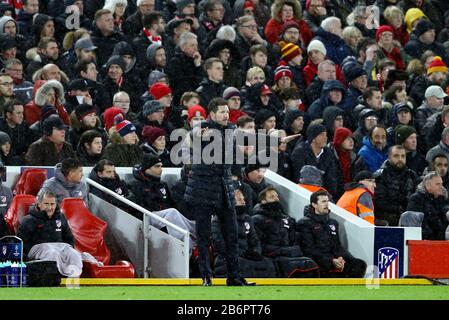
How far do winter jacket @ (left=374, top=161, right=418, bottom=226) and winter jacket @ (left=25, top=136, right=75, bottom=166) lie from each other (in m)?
4.09

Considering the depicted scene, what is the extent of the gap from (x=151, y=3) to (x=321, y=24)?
2829 millimetres

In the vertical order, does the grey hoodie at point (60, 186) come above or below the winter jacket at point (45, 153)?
below

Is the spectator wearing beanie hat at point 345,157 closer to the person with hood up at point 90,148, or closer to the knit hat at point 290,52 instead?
the knit hat at point 290,52

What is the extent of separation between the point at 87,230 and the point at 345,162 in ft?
14.2

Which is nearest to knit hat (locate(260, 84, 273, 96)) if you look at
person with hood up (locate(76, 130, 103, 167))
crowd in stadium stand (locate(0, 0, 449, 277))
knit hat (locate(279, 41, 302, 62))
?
crowd in stadium stand (locate(0, 0, 449, 277))

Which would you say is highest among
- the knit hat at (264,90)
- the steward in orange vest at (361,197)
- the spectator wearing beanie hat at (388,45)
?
the spectator wearing beanie hat at (388,45)

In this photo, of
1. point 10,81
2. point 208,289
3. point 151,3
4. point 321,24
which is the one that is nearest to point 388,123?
point 321,24

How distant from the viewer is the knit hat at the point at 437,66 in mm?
22750

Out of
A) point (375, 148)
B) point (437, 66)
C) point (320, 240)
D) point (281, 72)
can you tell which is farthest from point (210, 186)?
point (437, 66)

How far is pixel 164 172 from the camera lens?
59.0 feet

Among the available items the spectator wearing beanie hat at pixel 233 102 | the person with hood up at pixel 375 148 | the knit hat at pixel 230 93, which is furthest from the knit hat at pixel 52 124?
the person with hood up at pixel 375 148

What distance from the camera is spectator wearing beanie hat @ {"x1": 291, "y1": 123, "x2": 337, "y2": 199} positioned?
19.1m

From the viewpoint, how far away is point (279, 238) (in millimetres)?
17266

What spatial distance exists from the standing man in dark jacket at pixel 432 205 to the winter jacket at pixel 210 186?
407 cm
